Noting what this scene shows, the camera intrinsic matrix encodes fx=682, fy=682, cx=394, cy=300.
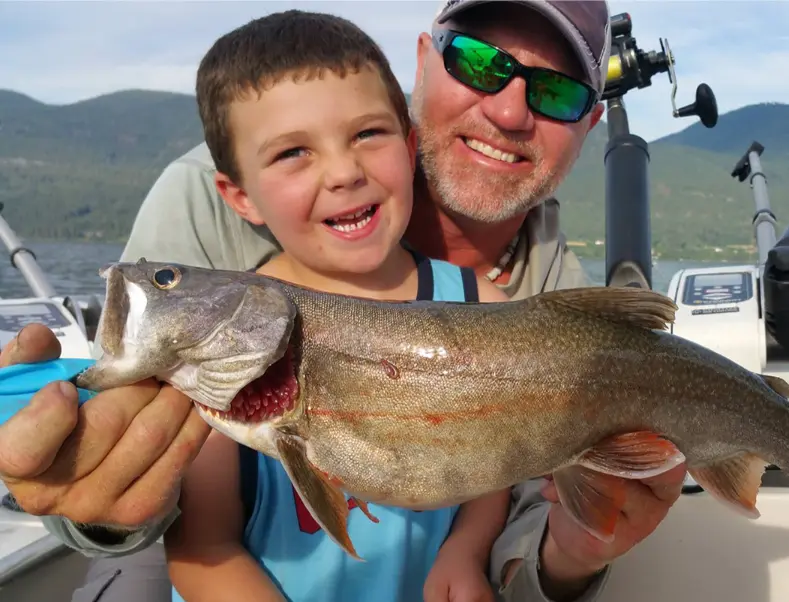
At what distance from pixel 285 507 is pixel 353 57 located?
170cm

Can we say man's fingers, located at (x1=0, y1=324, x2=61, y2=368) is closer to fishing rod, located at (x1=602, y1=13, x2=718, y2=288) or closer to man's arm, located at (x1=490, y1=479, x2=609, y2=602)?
man's arm, located at (x1=490, y1=479, x2=609, y2=602)

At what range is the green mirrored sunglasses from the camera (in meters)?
3.27

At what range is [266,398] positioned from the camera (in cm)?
181

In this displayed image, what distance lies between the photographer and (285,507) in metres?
2.47

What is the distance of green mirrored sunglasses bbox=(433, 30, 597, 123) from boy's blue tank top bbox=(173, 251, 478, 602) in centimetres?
204

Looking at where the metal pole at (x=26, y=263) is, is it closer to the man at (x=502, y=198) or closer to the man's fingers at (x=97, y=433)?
the man at (x=502, y=198)

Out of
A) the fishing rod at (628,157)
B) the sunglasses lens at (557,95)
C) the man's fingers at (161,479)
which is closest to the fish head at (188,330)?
the man's fingers at (161,479)

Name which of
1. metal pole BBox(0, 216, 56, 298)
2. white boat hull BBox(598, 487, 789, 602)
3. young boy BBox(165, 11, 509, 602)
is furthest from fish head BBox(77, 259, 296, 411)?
metal pole BBox(0, 216, 56, 298)

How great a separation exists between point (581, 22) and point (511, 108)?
543mm

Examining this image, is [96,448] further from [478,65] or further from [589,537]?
[478,65]

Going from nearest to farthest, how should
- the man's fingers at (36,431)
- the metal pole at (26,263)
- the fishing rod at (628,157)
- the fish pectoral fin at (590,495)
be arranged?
the man's fingers at (36,431) < the fish pectoral fin at (590,495) < the fishing rod at (628,157) < the metal pole at (26,263)

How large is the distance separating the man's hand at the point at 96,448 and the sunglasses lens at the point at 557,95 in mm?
2324

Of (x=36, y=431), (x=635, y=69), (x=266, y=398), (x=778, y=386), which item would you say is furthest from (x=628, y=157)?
(x=36, y=431)

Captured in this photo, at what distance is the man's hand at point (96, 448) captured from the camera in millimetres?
1543
